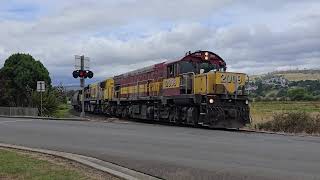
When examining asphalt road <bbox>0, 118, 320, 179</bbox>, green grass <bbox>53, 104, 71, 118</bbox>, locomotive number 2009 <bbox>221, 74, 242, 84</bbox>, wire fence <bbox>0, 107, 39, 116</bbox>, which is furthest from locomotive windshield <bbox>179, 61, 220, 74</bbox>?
wire fence <bbox>0, 107, 39, 116</bbox>

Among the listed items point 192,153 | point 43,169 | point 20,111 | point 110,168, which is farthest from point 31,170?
point 20,111

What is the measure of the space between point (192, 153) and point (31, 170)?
16.5ft

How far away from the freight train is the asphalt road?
19.2 feet

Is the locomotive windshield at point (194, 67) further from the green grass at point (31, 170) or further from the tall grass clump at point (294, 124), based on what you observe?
the green grass at point (31, 170)

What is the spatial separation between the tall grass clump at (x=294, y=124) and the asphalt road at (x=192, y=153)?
738cm

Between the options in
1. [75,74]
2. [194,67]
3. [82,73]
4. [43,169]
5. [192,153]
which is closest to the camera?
[43,169]

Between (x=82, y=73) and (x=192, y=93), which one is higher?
(x=82, y=73)

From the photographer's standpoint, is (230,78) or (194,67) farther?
(194,67)

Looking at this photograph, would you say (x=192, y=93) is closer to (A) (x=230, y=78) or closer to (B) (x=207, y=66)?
(A) (x=230, y=78)

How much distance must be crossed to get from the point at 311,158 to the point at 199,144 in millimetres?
4364

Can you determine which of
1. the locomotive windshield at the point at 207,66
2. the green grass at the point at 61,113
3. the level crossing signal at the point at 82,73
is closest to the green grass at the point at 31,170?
the locomotive windshield at the point at 207,66

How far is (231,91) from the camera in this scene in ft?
84.8

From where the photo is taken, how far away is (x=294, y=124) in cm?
2552

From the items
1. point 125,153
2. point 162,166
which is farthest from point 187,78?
point 162,166
